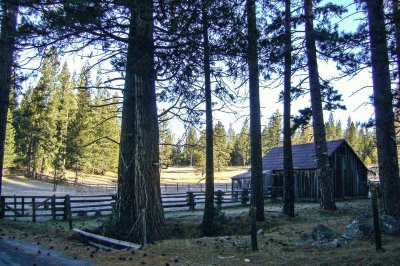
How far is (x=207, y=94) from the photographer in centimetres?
1350

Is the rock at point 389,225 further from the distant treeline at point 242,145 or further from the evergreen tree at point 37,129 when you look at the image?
the distant treeline at point 242,145

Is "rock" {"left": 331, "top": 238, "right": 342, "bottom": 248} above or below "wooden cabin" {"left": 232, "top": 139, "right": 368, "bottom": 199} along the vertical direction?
below

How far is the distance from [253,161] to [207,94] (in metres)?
3.21

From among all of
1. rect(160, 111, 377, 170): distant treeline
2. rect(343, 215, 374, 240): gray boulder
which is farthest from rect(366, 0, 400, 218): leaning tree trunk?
rect(160, 111, 377, 170): distant treeline

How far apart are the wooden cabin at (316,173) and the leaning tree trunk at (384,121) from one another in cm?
1851

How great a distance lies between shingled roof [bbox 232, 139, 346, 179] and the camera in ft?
92.1

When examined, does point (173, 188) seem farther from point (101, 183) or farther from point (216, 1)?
point (216, 1)

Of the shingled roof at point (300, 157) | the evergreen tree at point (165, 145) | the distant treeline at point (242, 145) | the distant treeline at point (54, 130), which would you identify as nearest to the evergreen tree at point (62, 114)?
the distant treeline at point (54, 130)

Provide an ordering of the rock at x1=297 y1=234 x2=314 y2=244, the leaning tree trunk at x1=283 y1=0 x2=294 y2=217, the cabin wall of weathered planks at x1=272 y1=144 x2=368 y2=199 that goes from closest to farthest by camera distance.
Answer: the rock at x1=297 y1=234 x2=314 y2=244
the leaning tree trunk at x1=283 y1=0 x2=294 y2=217
the cabin wall of weathered planks at x1=272 y1=144 x2=368 y2=199

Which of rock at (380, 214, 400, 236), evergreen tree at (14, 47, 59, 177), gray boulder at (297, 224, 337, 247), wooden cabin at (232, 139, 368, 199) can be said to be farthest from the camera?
evergreen tree at (14, 47, 59, 177)

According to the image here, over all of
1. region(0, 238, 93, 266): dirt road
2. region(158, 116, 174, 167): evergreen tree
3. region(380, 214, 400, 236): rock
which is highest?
region(158, 116, 174, 167): evergreen tree

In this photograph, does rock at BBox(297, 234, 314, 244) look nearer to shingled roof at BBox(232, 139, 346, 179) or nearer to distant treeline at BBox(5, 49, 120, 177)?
shingled roof at BBox(232, 139, 346, 179)

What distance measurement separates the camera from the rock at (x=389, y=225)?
777 cm

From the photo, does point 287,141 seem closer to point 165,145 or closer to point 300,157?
point 300,157
